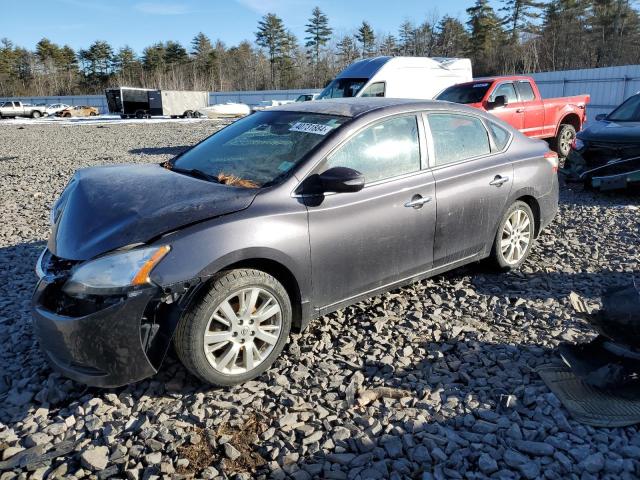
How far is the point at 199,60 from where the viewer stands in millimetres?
76938

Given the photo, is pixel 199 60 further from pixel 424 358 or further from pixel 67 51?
pixel 424 358

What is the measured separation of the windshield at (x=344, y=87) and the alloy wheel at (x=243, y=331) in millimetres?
11139

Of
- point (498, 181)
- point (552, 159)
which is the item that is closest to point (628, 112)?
point (552, 159)

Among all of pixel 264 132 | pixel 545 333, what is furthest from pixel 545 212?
pixel 264 132

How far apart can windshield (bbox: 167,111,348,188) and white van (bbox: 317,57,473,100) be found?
9.43 metres

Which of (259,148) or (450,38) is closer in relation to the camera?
(259,148)

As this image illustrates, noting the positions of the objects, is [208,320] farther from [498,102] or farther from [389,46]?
[389,46]

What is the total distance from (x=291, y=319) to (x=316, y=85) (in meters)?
65.7

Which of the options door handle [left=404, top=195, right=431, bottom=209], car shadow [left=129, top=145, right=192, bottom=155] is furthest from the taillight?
car shadow [left=129, top=145, right=192, bottom=155]

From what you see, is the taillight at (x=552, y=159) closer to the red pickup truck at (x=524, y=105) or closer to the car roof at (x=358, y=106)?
the car roof at (x=358, y=106)

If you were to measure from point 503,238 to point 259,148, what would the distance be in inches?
94.0

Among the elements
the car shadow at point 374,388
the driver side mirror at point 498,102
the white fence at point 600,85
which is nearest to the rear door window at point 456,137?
the car shadow at point 374,388

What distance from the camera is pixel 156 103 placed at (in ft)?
141

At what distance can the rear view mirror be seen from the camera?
314 cm
